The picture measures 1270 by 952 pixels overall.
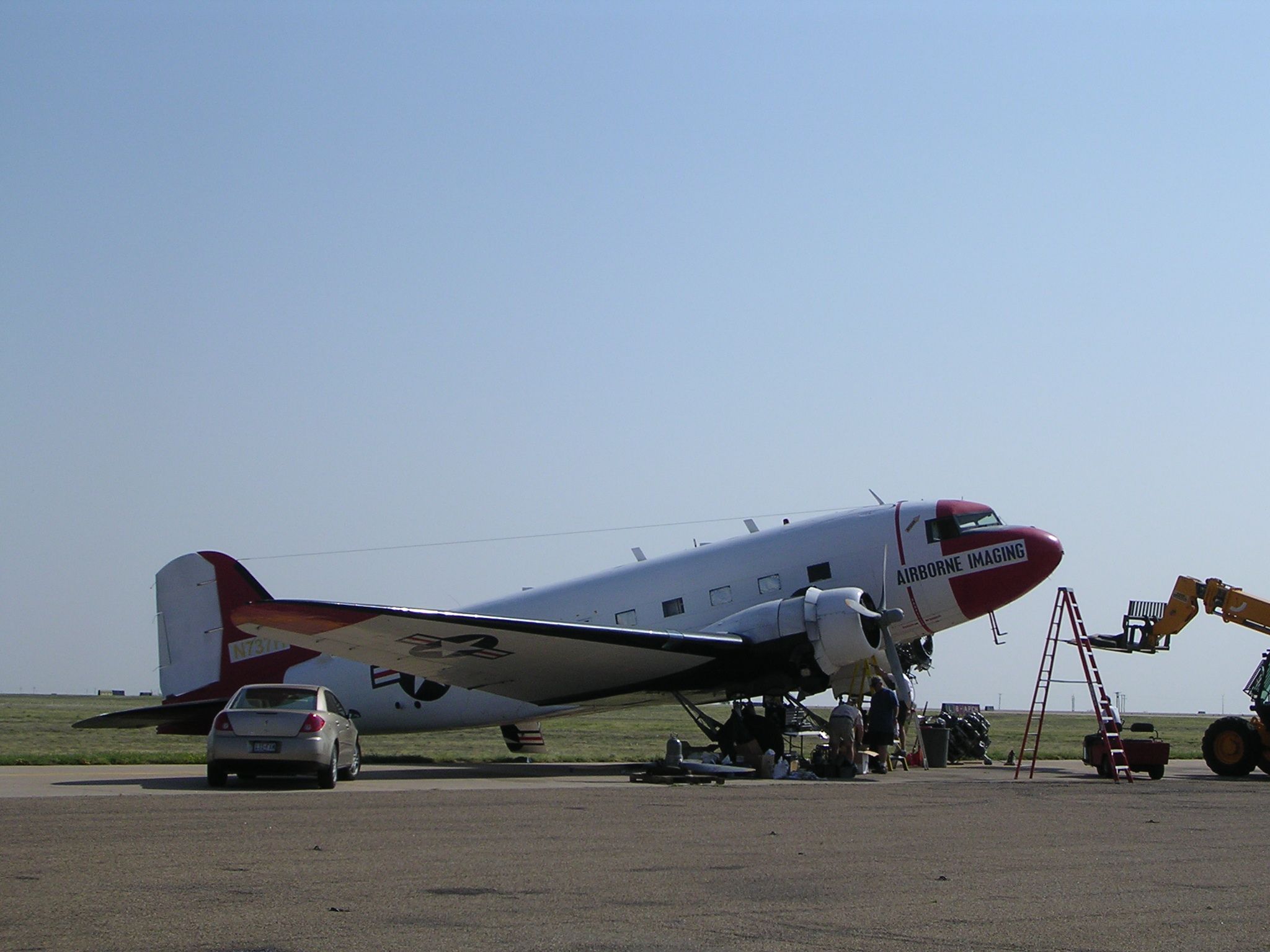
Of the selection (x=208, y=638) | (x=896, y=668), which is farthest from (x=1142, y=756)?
(x=208, y=638)

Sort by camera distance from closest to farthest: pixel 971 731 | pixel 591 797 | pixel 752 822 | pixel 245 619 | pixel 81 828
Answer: pixel 81 828
pixel 752 822
pixel 591 797
pixel 245 619
pixel 971 731

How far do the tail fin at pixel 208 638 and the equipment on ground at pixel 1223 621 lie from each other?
17.2 meters

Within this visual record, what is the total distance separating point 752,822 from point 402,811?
3515 mm

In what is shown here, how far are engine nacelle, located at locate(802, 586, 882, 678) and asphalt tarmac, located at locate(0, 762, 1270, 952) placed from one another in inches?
196

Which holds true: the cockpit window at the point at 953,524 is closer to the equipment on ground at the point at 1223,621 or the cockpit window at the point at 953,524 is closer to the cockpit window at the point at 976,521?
the cockpit window at the point at 976,521

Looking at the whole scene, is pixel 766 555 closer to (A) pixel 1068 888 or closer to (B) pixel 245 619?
(B) pixel 245 619

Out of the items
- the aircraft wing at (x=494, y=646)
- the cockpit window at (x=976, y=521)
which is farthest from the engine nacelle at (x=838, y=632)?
the cockpit window at (x=976, y=521)

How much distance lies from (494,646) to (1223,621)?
1515 cm

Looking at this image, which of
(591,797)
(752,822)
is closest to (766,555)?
(591,797)

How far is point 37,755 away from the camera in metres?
25.8

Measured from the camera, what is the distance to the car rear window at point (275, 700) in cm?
1652

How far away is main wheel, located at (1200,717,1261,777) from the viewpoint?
23.4 m

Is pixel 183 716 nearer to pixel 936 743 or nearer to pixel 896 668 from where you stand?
pixel 896 668

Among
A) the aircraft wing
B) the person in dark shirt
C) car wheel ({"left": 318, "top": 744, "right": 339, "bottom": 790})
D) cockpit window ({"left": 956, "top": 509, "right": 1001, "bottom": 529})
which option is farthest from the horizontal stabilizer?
cockpit window ({"left": 956, "top": 509, "right": 1001, "bottom": 529})
